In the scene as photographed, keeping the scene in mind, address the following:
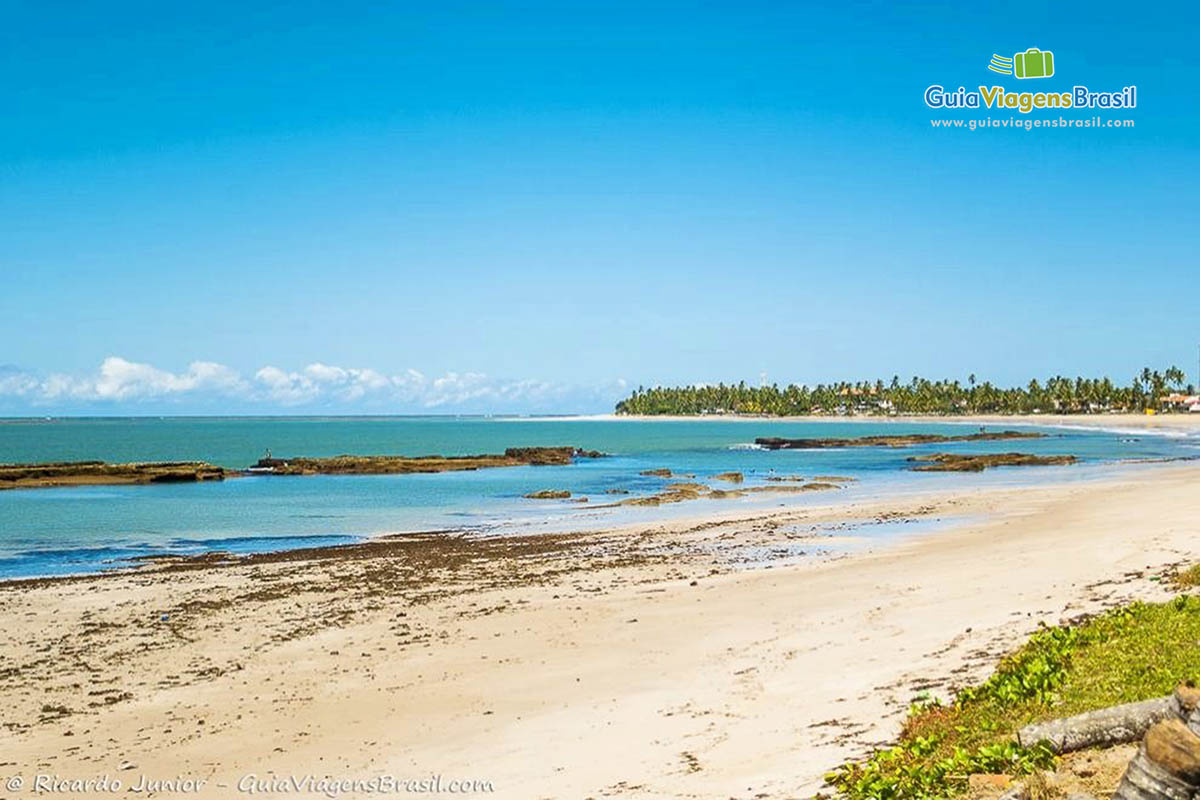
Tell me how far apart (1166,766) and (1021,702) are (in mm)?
3434

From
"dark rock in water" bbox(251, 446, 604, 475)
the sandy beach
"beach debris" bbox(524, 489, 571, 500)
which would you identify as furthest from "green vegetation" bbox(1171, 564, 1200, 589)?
"dark rock in water" bbox(251, 446, 604, 475)

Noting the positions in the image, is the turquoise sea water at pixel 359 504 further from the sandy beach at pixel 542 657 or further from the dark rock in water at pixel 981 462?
the sandy beach at pixel 542 657

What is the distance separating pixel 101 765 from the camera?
427 inches

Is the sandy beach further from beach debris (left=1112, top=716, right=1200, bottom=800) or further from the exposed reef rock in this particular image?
the exposed reef rock

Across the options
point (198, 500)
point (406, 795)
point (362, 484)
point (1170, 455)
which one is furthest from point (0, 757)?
point (1170, 455)

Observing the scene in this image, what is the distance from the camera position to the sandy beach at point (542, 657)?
10188 millimetres

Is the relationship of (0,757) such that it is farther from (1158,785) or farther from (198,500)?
(198,500)

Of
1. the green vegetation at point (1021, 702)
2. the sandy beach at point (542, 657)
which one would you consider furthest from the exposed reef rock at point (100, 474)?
the green vegetation at point (1021, 702)

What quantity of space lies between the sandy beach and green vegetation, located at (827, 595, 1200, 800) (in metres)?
0.73

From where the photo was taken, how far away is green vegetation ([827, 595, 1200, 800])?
709 centimetres

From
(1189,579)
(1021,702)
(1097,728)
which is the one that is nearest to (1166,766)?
Answer: (1097,728)

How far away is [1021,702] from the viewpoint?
838 cm

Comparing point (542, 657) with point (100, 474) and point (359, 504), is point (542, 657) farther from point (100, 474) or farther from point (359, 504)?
point (100, 474)

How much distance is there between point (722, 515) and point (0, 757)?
30338 millimetres
